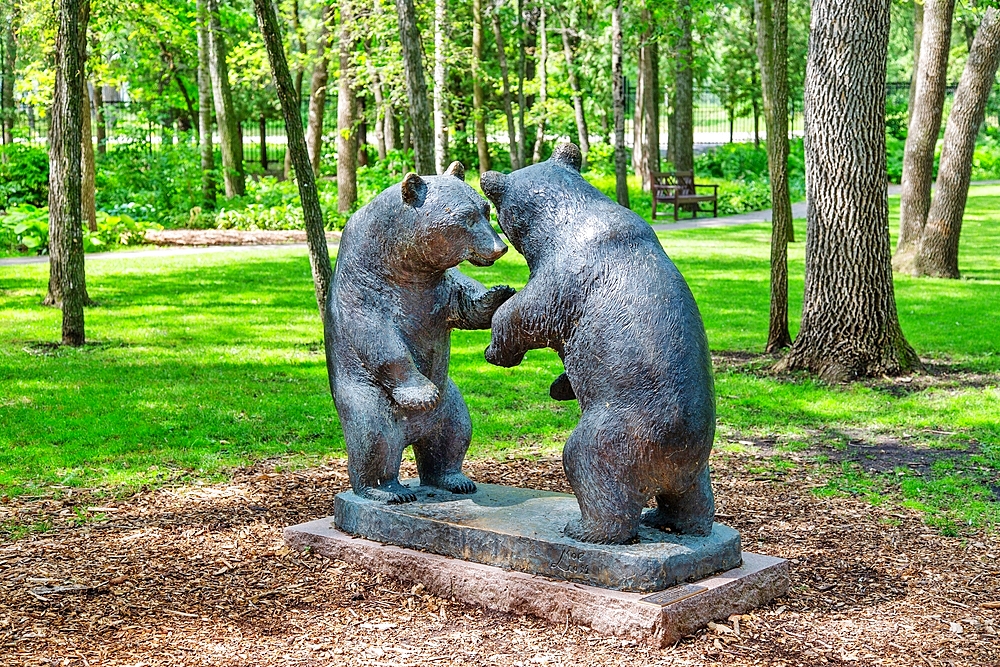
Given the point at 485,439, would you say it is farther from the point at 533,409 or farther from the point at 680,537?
the point at 680,537

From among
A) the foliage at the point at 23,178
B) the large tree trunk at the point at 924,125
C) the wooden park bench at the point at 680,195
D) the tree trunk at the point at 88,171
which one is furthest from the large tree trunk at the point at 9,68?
the large tree trunk at the point at 924,125

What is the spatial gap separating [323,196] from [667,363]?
20448 mm

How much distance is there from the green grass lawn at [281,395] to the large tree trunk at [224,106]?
25.0 ft

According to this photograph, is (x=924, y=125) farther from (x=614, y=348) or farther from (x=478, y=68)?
(x=614, y=348)

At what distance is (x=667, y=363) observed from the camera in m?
3.80

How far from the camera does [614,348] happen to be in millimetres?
3852

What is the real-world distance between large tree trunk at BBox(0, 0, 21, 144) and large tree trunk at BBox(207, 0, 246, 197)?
13.0 ft

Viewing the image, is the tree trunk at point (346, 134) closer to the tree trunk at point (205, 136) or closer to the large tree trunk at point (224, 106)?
the large tree trunk at point (224, 106)

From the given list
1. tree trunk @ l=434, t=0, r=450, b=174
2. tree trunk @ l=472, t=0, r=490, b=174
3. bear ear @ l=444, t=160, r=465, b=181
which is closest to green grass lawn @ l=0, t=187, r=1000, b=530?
bear ear @ l=444, t=160, r=465, b=181

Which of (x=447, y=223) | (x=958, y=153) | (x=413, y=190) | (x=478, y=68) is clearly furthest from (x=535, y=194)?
(x=478, y=68)

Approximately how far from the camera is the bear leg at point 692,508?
405 cm

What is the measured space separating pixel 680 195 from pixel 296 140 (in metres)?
18.2

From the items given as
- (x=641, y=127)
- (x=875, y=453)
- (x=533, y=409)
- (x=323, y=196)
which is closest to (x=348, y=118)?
(x=323, y=196)

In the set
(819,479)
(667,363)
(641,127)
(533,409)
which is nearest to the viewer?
(667,363)
